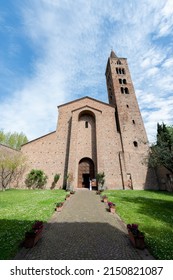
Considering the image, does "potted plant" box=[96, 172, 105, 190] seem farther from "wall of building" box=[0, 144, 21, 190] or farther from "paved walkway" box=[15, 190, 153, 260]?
"wall of building" box=[0, 144, 21, 190]

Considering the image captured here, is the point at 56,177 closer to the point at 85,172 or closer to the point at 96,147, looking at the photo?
the point at 85,172

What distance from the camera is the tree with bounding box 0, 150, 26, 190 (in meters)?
19.5

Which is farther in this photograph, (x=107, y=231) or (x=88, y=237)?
(x=107, y=231)

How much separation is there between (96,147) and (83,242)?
1728 centimetres

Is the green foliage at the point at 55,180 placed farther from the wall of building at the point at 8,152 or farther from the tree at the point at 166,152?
the tree at the point at 166,152

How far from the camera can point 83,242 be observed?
14.6 feet

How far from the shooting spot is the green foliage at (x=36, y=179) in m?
20.1

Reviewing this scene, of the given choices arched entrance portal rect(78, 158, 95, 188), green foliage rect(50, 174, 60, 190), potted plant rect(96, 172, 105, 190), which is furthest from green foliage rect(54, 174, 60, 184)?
potted plant rect(96, 172, 105, 190)

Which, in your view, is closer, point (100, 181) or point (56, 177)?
point (100, 181)

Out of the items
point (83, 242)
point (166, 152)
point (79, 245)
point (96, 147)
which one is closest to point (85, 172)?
point (96, 147)

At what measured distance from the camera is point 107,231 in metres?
5.44
